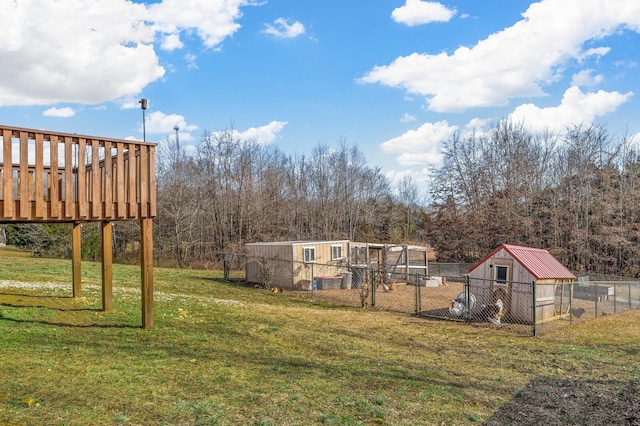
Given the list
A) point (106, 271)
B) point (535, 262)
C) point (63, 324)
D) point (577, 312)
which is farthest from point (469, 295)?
point (63, 324)

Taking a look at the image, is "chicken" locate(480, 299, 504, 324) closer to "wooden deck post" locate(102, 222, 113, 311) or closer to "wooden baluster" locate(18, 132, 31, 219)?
"wooden deck post" locate(102, 222, 113, 311)

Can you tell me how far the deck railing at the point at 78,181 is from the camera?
24.4ft

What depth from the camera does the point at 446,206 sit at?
37.1 metres

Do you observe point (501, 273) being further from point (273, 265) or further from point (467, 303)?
point (273, 265)

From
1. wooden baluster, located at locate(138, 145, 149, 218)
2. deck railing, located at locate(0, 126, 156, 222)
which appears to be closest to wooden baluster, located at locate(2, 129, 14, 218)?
deck railing, located at locate(0, 126, 156, 222)

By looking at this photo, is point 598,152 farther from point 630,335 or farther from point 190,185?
point 190,185

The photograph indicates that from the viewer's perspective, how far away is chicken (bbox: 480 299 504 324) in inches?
542

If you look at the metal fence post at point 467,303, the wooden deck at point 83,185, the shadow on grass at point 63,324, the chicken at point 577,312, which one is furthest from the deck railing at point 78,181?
the chicken at point 577,312

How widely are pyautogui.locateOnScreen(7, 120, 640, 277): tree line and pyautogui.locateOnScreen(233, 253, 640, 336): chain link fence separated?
408 inches

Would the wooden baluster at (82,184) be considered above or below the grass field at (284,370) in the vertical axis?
above

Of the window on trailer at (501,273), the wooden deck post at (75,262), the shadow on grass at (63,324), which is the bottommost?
the shadow on grass at (63,324)

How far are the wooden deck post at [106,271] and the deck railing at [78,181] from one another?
135cm

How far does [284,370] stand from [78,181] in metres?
4.94

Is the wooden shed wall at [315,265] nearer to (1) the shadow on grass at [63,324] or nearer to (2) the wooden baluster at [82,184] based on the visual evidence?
(1) the shadow on grass at [63,324]
